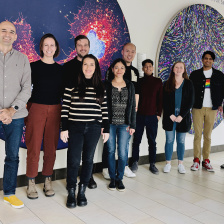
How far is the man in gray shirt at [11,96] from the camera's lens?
81.2 inches

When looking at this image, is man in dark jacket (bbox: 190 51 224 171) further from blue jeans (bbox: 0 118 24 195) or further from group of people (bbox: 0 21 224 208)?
blue jeans (bbox: 0 118 24 195)

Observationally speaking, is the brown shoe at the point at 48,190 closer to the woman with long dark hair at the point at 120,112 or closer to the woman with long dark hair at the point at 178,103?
the woman with long dark hair at the point at 120,112

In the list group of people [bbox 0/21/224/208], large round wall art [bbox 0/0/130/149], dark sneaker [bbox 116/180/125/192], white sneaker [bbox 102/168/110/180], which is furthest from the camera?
white sneaker [bbox 102/168/110/180]

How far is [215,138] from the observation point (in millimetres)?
4352

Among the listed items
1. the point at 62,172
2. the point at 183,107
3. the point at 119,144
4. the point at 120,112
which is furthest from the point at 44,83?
the point at 183,107

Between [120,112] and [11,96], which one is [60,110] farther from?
[120,112]

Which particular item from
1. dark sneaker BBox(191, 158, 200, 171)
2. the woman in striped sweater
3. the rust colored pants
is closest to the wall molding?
the rust colored pants

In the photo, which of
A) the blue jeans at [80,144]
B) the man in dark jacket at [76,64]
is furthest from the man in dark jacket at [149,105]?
the blue jeans at [80,144]

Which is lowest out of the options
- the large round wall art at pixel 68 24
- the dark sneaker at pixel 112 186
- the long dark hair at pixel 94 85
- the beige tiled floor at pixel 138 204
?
the beige tiled floor at pixel 138 204

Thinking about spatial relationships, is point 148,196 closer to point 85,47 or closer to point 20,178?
point 20,178

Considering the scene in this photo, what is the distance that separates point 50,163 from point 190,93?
1.80 m

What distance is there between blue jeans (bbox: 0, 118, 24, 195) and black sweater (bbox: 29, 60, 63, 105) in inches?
9.7

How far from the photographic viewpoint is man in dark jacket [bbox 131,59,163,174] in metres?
3.09

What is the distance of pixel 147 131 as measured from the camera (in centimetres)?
317
